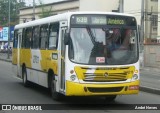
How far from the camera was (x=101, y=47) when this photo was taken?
45.4 ft

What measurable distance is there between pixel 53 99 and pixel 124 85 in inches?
113

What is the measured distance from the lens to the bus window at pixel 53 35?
50.9 ft

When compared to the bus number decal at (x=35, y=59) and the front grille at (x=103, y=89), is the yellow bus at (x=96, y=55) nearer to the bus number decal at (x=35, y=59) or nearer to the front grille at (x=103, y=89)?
the front grille at (x=103, y=89)

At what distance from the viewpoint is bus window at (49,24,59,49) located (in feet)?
50.9

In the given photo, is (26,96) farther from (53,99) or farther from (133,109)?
(133,109)

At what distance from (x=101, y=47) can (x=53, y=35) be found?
256 cm

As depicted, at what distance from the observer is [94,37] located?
13.9m

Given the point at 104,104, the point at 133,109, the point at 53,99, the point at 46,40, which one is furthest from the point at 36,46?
the point at 133,109

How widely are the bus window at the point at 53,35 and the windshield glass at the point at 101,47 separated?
1.64m

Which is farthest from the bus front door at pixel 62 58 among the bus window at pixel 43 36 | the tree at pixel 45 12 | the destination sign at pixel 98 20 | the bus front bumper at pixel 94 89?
the tree at pixel 45 12

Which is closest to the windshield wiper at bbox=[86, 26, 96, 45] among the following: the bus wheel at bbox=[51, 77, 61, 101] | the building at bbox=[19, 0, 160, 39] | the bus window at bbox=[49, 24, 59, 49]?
the bus window at bbox=[49, 24, 59, 49]

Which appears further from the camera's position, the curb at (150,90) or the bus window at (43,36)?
the curb at (150,90)

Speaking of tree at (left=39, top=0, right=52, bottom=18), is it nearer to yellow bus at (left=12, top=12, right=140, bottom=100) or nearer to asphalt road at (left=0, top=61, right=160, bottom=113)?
asphalt road at (left=0, top=61, right=160, bottom=113)

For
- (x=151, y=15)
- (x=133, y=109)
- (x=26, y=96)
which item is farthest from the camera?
(x=151, y=15)
